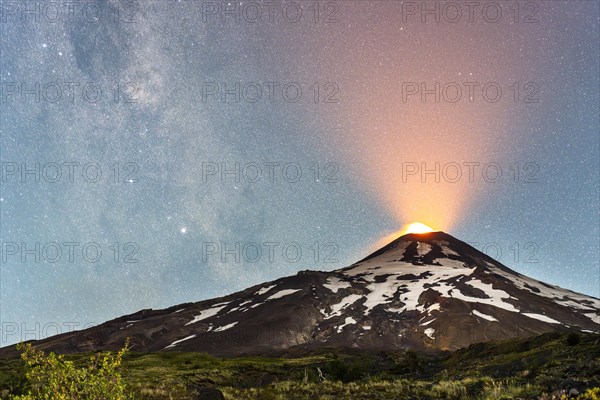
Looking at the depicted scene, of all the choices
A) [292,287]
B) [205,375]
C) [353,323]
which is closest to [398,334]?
[353,323]

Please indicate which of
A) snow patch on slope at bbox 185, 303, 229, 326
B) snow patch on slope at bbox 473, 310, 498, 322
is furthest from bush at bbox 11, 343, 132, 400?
snow patch on slope at bbox 185, 303, 229, 326

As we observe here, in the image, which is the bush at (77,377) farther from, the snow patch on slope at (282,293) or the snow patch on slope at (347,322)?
the snow patch on slope at (282,293)

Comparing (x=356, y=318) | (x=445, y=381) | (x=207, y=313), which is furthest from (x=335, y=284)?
(x=445, y=381)

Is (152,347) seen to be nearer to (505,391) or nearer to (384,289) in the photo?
(384,289)

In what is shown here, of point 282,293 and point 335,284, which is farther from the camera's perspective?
point 335,284

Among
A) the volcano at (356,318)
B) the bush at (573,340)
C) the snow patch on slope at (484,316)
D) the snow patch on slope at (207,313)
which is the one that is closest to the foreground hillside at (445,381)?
the bush at (573,340)

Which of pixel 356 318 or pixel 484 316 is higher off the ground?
pixel 484 316

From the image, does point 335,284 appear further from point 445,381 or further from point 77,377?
point 77,377

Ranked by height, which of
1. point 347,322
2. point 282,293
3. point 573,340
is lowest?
point 347,322
